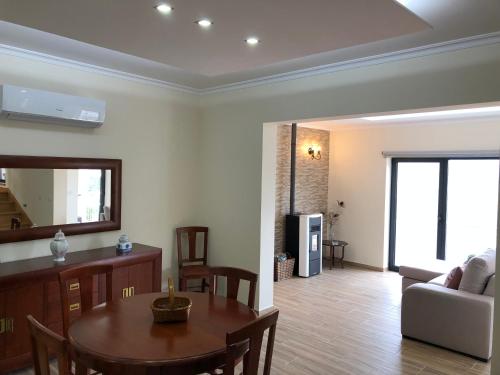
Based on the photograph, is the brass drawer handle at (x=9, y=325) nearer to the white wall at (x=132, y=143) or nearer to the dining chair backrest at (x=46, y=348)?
the white wall at (x=132, y=143)

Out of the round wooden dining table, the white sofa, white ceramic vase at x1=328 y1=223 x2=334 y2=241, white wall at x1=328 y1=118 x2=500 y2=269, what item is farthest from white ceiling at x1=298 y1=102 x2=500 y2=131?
the round wooden dining table

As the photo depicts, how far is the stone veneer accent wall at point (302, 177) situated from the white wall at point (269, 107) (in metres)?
1.69

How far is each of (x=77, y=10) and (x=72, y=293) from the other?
2.40 meters

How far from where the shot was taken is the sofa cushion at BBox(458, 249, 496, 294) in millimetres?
3727

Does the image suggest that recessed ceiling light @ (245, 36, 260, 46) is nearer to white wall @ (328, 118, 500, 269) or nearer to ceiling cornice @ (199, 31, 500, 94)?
ceiling cornice @ (199, 31, 500, 94)

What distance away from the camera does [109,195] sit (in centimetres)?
426

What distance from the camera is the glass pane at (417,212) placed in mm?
6441

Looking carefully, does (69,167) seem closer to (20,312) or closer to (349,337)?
(20,312)

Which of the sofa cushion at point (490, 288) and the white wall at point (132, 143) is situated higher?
the white wall at point (132, 143)

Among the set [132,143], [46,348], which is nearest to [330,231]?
[132,143]

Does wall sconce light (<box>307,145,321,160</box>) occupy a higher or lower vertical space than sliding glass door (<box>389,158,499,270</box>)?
higher

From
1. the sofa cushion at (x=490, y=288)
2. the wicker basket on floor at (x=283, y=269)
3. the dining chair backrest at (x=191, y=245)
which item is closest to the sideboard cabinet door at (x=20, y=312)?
the dining chair backrest at (x=191, y=245)

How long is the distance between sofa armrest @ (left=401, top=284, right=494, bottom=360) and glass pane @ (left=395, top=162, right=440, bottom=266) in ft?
8.76

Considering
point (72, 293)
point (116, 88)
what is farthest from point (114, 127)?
point (72, 293)
